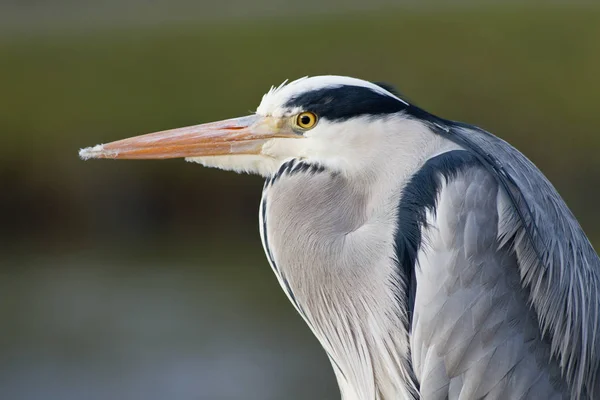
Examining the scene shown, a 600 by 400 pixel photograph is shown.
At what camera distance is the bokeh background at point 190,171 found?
7168 mm

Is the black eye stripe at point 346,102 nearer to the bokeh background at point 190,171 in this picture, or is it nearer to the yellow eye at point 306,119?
the yellow eye at point 306,119

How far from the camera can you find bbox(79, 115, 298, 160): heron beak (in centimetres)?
270

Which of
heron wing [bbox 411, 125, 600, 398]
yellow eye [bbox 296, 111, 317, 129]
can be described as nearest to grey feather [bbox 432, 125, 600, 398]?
heron wing [bbox 411, 125, 600, 398]

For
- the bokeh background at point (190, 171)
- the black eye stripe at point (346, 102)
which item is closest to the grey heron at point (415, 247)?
the black eye stripe at point (346, 102)

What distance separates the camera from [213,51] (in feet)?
41.0

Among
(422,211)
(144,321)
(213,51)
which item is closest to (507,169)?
(422,211)

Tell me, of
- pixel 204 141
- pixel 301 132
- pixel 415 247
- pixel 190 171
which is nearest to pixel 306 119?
pixel 301 132

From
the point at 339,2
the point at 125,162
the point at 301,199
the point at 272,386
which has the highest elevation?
the point at 339,2

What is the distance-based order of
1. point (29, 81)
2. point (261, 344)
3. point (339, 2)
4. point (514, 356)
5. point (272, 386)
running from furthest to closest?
point (339, 2) → point (29, 81) → point (261, 344) → point (272, 386) → point (514, 356)

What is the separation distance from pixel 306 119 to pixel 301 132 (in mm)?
39

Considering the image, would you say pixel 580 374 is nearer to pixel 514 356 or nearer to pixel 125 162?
pixel 514 356

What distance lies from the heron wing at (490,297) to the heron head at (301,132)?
0.92 feet

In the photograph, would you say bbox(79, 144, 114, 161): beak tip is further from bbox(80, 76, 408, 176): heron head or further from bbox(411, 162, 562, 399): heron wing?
bbox(411, 162, 562, 399): heron wing

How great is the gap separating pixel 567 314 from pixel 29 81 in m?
10.5
